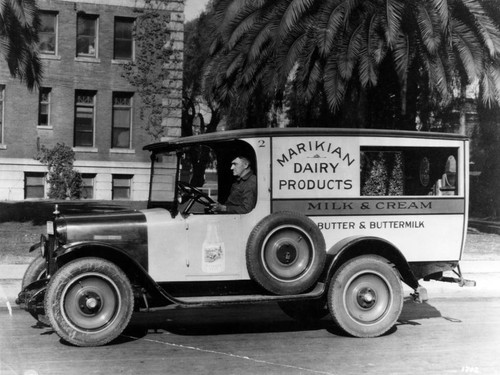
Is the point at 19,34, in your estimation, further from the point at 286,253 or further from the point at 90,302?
the point at 286,253

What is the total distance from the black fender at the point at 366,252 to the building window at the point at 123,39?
23.2 meters

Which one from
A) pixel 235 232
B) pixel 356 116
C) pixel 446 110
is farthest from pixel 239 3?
pixel 235 232

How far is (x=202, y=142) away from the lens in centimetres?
771

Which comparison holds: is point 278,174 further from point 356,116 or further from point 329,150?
point 356,116

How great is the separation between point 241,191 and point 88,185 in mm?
21815

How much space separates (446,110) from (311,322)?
16.5m

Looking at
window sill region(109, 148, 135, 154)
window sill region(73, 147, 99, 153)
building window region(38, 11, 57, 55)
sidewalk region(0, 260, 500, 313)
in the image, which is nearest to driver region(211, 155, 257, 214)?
sidewalk region(0, 260, 500, 313)

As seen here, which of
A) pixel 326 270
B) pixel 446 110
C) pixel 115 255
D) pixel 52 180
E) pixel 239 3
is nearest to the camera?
pixel 115 255

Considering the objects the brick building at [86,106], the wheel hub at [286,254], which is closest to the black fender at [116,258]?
the wheel hub at [286,254]

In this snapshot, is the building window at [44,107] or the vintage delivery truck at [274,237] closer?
the vintage delivery truck at [274,237]

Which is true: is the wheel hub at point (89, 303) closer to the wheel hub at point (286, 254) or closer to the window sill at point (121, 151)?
the wheel hub at point (286, 254)

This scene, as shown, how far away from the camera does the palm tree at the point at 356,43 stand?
50.5ft

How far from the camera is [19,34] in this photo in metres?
17.4

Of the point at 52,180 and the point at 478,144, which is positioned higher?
the point at 478,144
